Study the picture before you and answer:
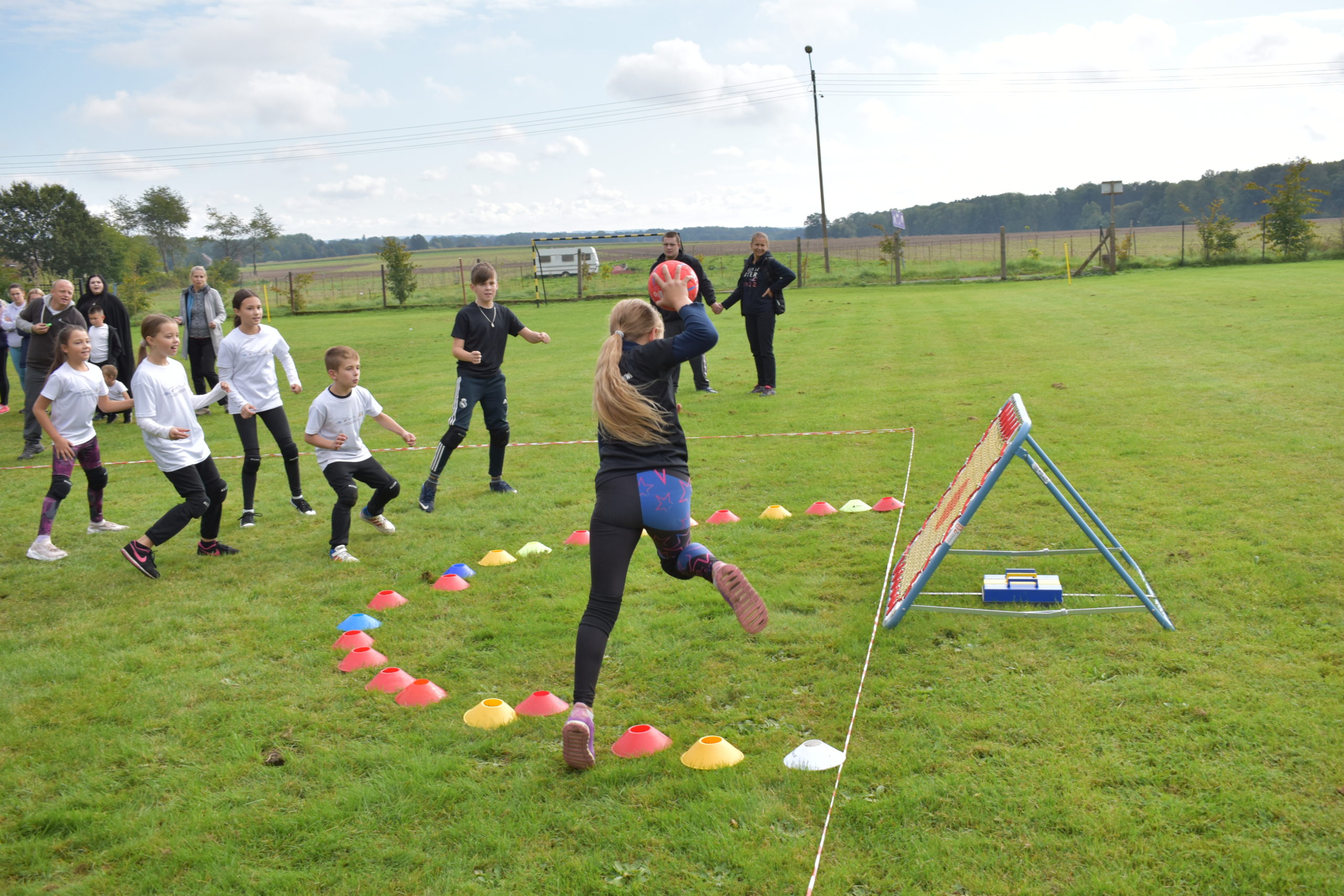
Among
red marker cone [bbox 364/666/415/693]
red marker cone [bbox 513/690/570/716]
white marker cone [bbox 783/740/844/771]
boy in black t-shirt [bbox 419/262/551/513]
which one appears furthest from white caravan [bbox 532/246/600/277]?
white marker cone [bbox 783/740/844/771]

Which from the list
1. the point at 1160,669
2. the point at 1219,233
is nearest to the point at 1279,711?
the point at 1160,669

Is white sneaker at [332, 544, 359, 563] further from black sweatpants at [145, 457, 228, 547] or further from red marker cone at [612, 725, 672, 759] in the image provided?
red marker cone at [612, 725, 672, 759]

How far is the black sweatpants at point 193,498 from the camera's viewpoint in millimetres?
6516

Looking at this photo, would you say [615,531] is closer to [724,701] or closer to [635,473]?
[635,473]

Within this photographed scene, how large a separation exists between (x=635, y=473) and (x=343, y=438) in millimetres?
3668

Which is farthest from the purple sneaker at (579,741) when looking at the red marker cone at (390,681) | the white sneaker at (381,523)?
the white sneaker at (381,523)

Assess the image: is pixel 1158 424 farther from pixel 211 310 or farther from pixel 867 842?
pixel 211 310

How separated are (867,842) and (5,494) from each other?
9.72m

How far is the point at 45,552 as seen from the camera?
7117 mm

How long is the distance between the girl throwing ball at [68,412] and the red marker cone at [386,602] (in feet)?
8.50

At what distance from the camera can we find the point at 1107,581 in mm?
5355

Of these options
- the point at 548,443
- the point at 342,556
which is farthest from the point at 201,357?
the point at 342,556

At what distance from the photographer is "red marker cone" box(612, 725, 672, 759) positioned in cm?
380

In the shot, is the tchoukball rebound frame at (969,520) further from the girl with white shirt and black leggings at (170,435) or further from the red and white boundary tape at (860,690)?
the girl with white shirt and black leggings at (170,435)
